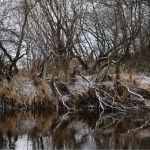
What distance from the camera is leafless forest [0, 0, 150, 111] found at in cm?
1225

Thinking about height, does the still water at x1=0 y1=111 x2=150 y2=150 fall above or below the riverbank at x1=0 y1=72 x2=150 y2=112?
below

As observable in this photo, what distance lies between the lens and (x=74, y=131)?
310 inches

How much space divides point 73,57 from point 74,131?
8.02m

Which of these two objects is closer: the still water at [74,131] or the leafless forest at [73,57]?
the still water at [74,131]

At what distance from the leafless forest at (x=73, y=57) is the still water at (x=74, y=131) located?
1.01 m

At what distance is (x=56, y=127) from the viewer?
8453 millimetres

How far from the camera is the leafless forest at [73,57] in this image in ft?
40.2

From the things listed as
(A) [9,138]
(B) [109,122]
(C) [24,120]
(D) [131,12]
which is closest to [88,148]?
(A) [9,138]

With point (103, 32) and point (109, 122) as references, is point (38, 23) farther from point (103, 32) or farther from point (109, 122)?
point (109, 122)

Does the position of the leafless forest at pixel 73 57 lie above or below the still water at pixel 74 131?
above

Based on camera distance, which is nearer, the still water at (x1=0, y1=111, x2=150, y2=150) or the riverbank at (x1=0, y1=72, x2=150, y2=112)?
the still water at (x1=0, y1=111, x2=150, y2=150)

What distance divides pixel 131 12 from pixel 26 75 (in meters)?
6.12

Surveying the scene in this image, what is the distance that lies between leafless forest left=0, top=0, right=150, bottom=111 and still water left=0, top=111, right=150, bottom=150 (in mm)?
1008

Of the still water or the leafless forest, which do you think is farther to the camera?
the leafless forest
